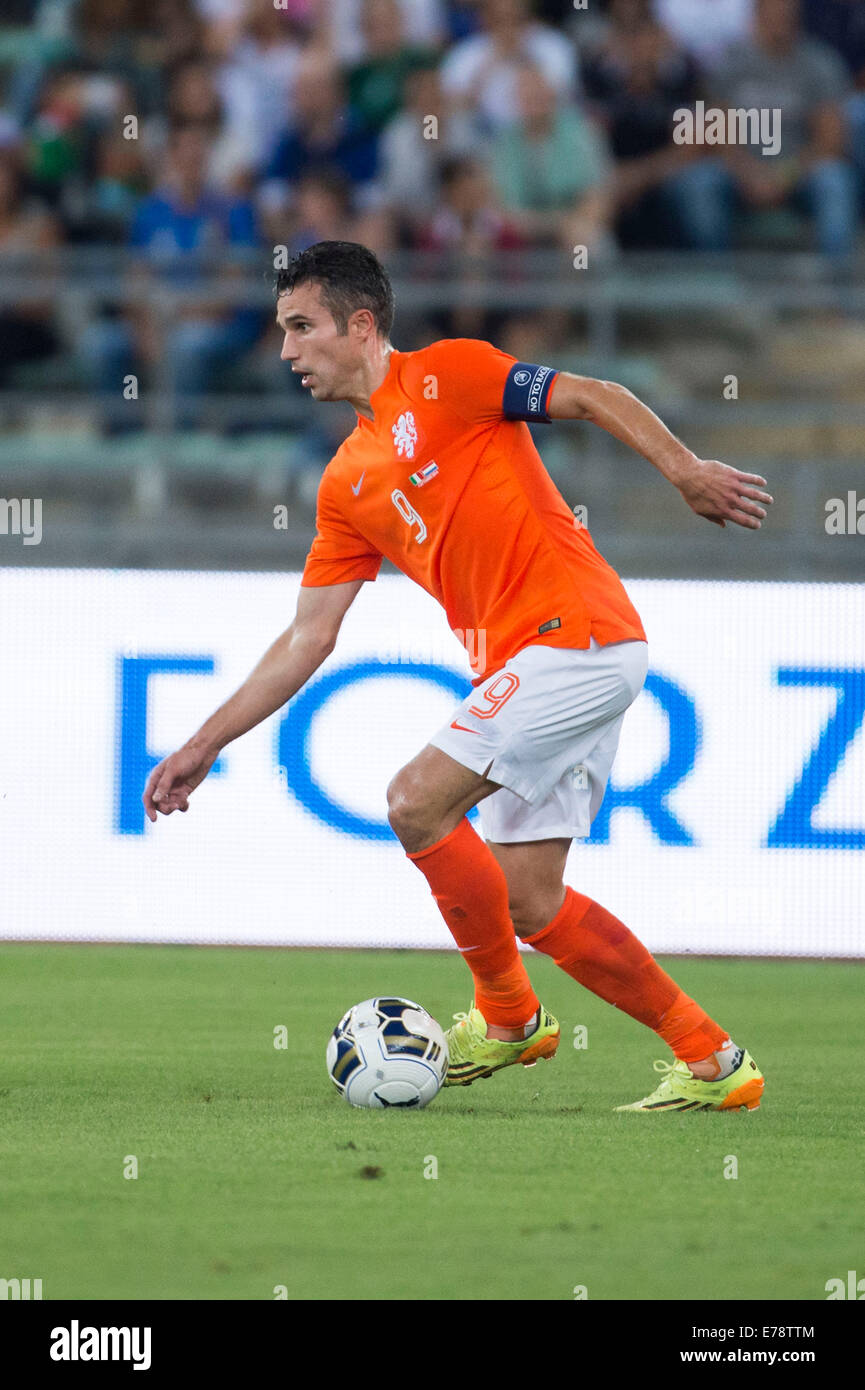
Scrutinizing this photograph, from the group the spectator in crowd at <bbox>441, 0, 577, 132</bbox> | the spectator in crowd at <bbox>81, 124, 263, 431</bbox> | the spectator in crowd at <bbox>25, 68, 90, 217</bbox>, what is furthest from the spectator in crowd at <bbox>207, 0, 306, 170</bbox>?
the spectator in crowd at <bbox>81, 124, 263, 431</bbox>

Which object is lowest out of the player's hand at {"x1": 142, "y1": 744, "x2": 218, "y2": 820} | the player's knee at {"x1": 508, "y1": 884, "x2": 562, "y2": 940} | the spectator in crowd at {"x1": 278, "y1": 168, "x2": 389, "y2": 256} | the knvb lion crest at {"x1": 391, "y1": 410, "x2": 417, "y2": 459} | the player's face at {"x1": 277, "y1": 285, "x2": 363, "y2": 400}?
the player's knee at {"x1": 508, "y1": 884, "x2": 562, "y2": 940}

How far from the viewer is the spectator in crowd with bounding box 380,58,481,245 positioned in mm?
11297

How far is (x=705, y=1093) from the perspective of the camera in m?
4.94

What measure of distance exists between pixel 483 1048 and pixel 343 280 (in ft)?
6.52

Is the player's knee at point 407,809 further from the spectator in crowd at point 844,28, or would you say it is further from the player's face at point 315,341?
the spectator in crowd at point 844,28

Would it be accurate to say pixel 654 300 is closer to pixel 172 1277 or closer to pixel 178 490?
pixel 178 490

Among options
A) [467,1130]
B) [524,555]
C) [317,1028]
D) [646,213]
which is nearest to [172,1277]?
[467,1130]

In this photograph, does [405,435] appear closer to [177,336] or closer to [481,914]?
[481,914]

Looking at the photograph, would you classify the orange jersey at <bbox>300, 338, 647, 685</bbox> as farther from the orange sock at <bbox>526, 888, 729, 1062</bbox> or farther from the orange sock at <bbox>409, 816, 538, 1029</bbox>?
the orange sock at <bbox>526, 888, 729, 1062</bbox>

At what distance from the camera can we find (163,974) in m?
7.59

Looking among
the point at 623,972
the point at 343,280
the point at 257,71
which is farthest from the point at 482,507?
the point at 257,71

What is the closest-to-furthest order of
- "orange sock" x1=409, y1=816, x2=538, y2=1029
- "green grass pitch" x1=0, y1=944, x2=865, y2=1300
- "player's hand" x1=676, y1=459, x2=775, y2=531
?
"green grass pitch" x1=0, y1=944, x2=865, y2=1300 → "player's hand" x1=676, y1=459, x2=775, y2=531 → "orange sock" x1=409, y1=816, x2=538, y2=1029

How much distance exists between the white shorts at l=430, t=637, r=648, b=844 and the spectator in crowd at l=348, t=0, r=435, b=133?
293 inches

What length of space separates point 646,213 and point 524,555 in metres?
7.00
